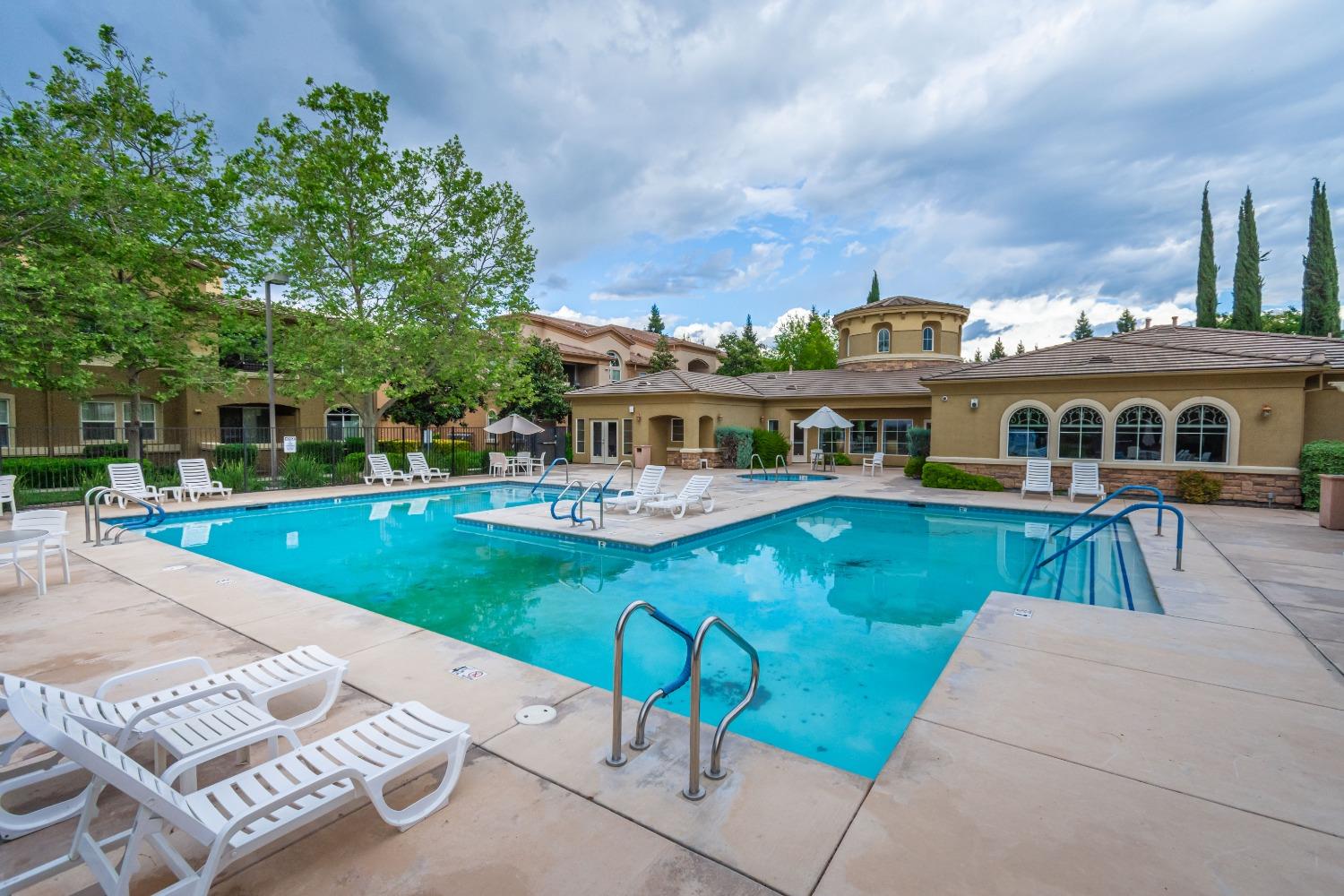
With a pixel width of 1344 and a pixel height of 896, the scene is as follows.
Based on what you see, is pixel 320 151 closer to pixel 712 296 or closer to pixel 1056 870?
pixel 1056 870

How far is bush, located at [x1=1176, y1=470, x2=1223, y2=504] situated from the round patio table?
21.4 m

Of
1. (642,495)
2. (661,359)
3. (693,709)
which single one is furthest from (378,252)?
(661,359)

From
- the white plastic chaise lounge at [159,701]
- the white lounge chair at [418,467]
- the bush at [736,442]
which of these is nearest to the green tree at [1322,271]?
the bush at [736,442]

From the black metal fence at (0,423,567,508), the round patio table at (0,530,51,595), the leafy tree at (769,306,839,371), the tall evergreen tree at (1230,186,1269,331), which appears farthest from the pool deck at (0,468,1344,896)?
the leafy tree at (769,306,839,371)

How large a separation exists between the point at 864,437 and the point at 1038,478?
10.3 meters

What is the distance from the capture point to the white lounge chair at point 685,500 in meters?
12.7

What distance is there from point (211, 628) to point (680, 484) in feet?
45.7

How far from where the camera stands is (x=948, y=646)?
6.36 meters

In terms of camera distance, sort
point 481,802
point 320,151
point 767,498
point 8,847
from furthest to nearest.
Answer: point 320,151, point 767,498, point 481,802, point 8,847

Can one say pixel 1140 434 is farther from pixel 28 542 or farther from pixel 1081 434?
pixel 28 542

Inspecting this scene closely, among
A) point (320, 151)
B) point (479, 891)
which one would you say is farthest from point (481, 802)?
point (320, 151)

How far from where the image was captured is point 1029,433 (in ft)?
55.9

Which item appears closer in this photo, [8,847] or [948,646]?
[8,847]

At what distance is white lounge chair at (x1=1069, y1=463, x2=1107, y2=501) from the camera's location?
15.0 metres
